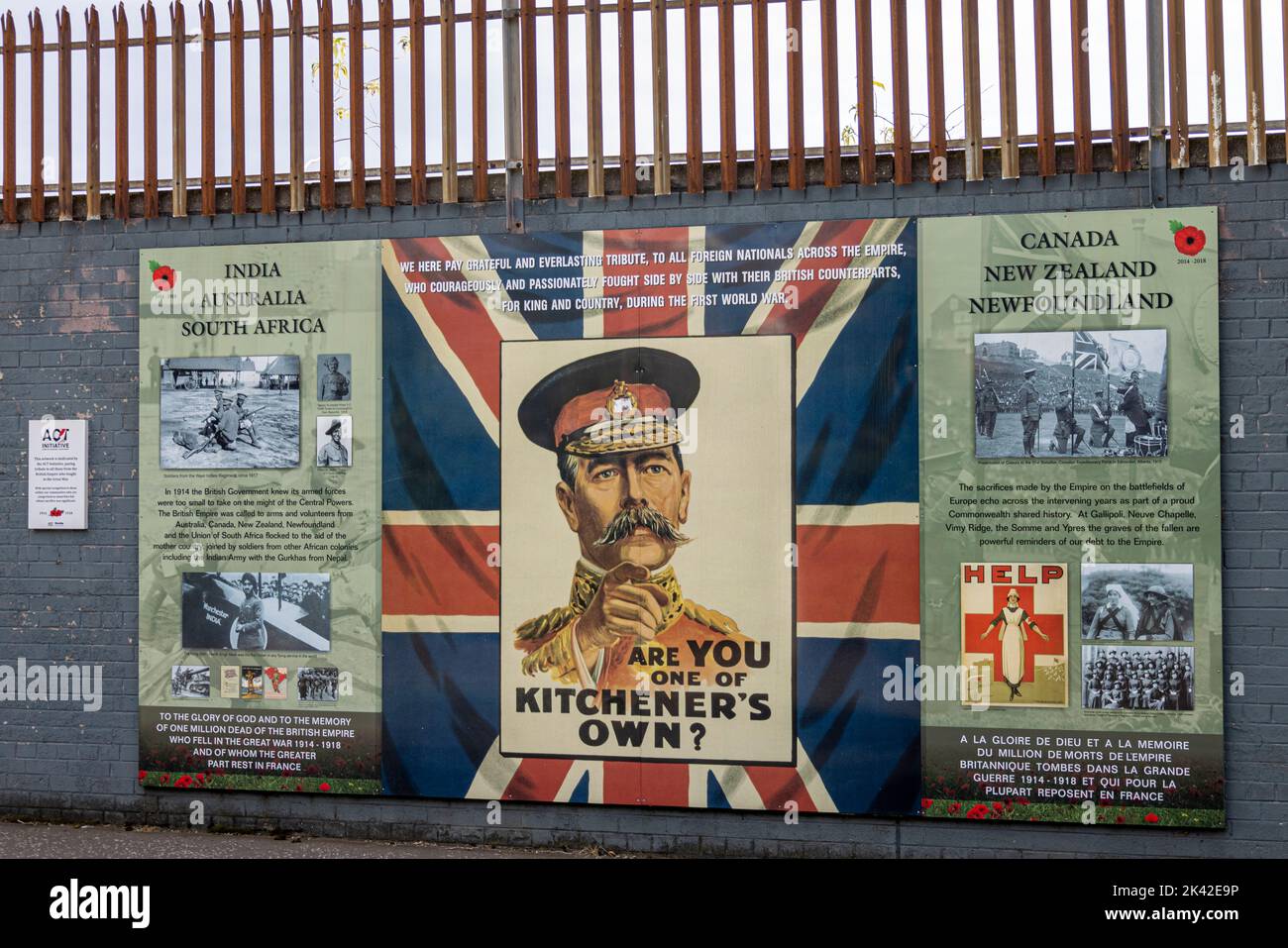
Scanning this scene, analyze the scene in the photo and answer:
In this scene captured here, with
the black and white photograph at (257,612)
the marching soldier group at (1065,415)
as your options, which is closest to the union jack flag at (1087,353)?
the marching soldier group at (1065,415)

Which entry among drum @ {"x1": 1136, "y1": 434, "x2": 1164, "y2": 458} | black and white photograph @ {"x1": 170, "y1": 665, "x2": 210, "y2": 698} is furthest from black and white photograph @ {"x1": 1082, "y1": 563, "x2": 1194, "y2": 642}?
black and white photograph @ {"x1": 170, "y1": 665, "x2": 210, "y2": 698}

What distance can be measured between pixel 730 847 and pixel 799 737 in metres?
0.72

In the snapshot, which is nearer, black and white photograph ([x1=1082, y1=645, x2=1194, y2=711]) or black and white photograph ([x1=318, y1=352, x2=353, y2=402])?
black and white photograph ([x1=1082, y1=645, x2=1194, y2=711])

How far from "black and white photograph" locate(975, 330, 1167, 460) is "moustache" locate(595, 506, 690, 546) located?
66.1 inches

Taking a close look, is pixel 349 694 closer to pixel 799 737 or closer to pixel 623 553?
pixel 623 553

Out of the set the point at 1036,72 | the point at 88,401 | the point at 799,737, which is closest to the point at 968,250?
the point at 1036,72

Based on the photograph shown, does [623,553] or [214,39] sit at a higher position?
[214,39]

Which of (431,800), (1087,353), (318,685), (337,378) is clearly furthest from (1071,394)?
(318,685)

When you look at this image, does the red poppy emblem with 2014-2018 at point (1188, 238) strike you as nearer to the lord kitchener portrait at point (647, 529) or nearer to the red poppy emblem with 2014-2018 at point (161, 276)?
the lord kitchener portrait at point (647, 529)

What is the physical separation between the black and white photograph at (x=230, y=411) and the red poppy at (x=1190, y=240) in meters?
4.86

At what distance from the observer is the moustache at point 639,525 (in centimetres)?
690

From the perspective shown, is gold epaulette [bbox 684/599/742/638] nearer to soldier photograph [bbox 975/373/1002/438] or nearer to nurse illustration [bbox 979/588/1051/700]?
nurse illustration [bbox 979/588/1051/700]

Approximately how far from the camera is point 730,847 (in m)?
6.83

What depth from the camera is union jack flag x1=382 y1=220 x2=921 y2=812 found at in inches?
264
